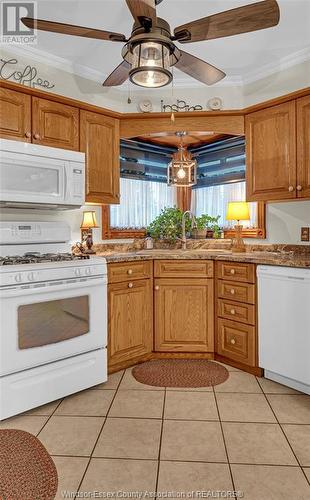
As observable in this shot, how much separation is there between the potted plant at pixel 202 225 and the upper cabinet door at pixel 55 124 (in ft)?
4.82

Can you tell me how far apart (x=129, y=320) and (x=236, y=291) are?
0.88 metres

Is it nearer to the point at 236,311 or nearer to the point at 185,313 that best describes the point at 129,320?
the point at 185,313

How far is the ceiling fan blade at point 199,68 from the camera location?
192 centimetres

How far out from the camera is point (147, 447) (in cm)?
174

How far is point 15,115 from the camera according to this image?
7.95 ft

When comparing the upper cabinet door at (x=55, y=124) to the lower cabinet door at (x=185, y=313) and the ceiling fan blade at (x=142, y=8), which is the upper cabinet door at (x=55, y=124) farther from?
the lower cabinet door at (x=185, y=313)

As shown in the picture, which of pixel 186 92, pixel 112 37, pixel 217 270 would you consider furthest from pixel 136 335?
pixel 186 92

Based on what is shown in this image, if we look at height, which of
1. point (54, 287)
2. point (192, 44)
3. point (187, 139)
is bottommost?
point (54, 287)

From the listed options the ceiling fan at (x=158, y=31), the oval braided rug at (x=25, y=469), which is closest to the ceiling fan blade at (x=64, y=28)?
the ceiling fan at (x=158, y=31)

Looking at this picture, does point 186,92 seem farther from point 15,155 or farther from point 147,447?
point 147,447

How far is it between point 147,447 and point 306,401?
44.4 inches

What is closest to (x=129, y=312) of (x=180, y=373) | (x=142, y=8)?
(x=180, y=373)

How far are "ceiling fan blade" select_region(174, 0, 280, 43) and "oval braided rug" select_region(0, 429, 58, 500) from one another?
2200mm

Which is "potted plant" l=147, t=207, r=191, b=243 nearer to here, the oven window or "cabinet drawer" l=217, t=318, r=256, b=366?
"cabinet drawer" l=217, t=318, r=256, b=366
